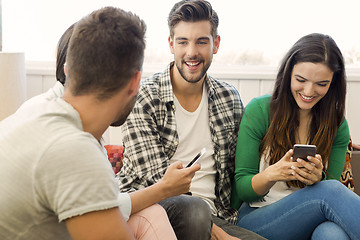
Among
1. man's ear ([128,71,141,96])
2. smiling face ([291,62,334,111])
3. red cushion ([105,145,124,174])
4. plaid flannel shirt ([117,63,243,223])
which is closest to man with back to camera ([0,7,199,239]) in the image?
man's ear ([128,71,141,96])

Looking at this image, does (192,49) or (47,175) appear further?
(192,49)

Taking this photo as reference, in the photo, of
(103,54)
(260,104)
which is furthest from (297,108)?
(103,54)

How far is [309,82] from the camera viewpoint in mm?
1888

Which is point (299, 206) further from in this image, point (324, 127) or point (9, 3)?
point (9, 3)

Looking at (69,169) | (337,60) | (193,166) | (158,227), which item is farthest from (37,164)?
(337,60)

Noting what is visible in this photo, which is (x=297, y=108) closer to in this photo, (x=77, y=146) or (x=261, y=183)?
(x=261, y=183)

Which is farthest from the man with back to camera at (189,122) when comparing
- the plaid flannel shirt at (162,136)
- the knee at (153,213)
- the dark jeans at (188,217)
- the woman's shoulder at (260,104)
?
the knee at (153,213)

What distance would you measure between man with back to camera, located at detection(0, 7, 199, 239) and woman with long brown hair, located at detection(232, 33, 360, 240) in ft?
2.99

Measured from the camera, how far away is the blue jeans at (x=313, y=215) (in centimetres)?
172

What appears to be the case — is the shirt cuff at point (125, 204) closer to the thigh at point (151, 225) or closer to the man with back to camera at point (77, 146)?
the thigh at point (151, 225)

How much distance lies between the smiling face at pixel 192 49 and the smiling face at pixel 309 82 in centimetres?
37

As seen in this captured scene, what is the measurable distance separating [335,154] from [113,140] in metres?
1.33

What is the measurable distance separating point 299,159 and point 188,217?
0.47 meters

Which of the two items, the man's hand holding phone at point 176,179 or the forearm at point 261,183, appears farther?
the forearm at point 261,183
